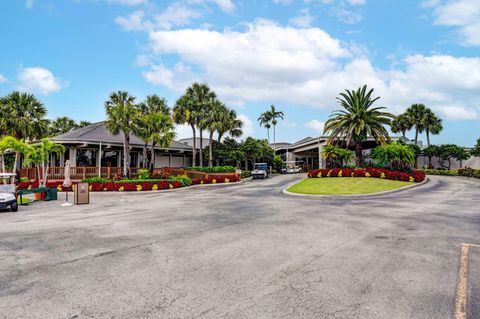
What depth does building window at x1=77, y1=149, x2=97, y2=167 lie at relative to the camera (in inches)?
1405

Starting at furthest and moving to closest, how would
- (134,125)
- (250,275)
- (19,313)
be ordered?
(134,125) < (250,275) < (19,313)

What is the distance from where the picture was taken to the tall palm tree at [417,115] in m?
59.3

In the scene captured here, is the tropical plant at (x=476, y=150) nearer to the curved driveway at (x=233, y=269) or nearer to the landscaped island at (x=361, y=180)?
the landscaped island at (x=361, y=180)

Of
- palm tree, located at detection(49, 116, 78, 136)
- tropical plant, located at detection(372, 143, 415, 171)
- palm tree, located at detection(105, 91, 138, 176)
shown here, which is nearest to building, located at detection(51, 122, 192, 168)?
palm tree, located at detection(105, 91, 138, 176)

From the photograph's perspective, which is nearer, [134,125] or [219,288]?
[219,288]

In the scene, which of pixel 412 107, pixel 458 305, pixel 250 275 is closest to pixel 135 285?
pixel 250 275

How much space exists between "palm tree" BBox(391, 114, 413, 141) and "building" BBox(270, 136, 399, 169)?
7264 millimetres

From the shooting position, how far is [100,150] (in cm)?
3152

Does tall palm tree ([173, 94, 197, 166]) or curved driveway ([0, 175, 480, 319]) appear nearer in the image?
curved driveway ([0, 175, 480, 319])

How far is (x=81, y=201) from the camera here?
18047 millimetres

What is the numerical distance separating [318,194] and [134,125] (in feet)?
65.8

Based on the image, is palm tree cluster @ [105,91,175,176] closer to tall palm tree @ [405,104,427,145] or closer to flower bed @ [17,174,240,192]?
flower bed @ [17,174,240,192]

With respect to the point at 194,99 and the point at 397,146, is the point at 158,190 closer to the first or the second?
the point at 194,99

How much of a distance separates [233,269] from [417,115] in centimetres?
6464
